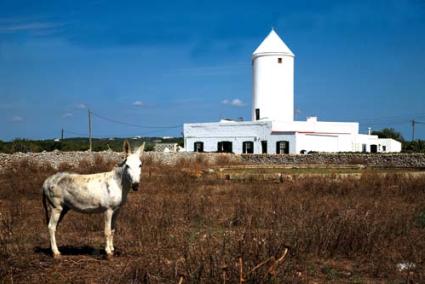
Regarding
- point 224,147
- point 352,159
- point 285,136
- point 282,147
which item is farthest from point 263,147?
point 352,159

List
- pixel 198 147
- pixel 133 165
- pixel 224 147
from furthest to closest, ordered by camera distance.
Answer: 1. pixel 198 147
2. pixel 224 147
3. pixel 133 165

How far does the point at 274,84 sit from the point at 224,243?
46.6 m

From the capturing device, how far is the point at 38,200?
50.8ft

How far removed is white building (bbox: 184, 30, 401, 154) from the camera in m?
47.6

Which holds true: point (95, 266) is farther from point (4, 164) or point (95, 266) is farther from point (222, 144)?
point (222, 144)

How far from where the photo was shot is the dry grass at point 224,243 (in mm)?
6461

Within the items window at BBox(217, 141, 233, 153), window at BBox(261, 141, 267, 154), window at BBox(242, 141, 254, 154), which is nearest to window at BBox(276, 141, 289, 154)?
window at BBox(261, 141, 267, 154)

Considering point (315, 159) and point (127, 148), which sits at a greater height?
point (127, 148)

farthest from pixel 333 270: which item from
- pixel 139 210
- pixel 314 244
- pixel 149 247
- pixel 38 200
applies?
pixel 38 200

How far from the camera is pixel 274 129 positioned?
157ft

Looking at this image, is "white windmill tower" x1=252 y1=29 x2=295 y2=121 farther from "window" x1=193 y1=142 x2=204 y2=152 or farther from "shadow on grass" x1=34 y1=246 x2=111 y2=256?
"shadow on grass" x1=34 y1=246 x2=111 y2=256

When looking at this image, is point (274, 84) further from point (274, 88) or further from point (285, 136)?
point (285, 136)

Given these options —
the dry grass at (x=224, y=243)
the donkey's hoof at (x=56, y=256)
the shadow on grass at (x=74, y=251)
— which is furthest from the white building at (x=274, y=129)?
the donkey's hoof at (x=56, y=256)

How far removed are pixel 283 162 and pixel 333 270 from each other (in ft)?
117
